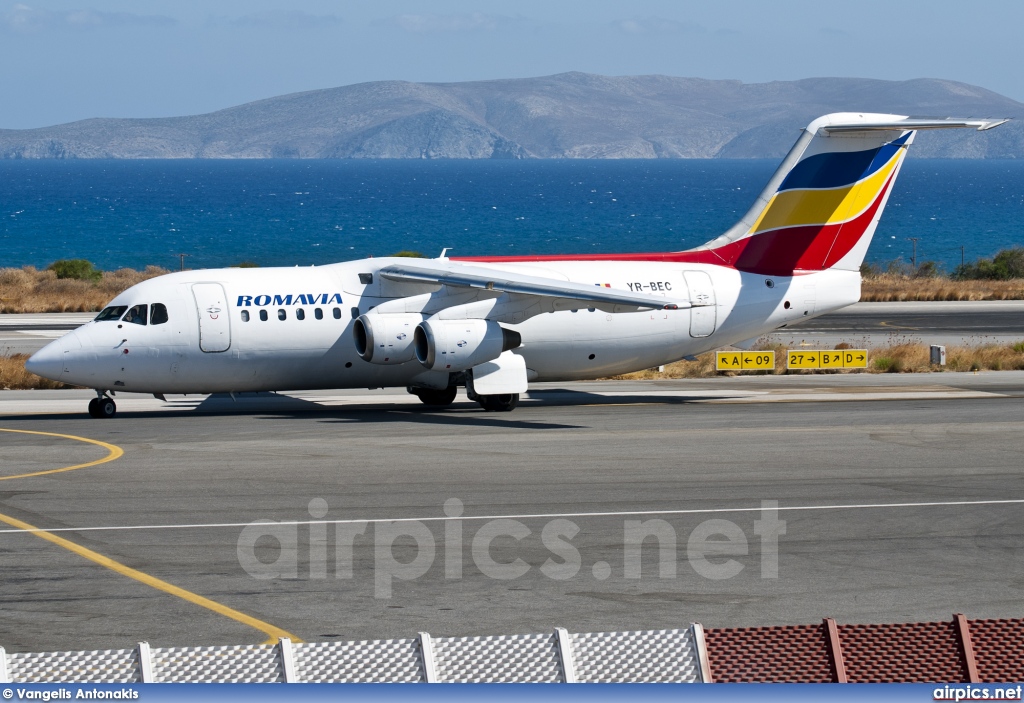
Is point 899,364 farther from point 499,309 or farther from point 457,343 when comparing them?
point 457,343

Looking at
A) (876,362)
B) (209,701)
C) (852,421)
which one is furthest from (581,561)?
(876,362)

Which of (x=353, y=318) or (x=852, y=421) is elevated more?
(x=353, y=318)

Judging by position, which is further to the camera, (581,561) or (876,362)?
(876,362)

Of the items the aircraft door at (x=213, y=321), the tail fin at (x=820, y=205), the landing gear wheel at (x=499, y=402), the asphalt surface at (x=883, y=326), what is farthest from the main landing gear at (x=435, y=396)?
the asphalt surface at (x=883, y=326)

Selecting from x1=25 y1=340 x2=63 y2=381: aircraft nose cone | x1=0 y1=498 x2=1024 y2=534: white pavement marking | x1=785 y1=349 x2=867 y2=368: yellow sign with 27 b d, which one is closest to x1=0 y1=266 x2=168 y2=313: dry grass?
x1=25 y1=340 x2=63 y2=381: aircraft nose cone

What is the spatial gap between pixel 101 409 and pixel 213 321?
3573 millimetres

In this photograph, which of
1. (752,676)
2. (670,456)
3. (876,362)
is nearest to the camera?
(752,676)

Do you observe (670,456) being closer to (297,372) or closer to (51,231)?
(297,372)

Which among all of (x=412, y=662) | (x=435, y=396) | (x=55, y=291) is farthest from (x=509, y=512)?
(x=55, y=291)

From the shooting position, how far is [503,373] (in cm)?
3253

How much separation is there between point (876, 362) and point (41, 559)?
30885 mm

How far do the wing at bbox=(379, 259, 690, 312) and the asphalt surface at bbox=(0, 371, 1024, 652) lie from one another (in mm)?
2814

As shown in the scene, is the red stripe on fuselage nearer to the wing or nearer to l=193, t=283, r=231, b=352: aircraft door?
the wing

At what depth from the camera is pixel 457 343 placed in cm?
3170
